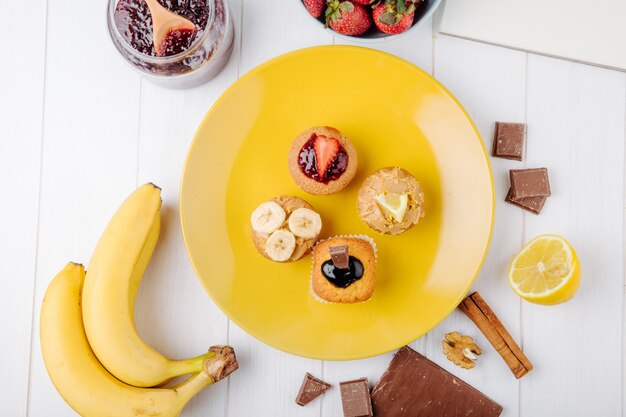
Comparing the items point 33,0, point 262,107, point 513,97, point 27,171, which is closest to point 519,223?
point 513,97

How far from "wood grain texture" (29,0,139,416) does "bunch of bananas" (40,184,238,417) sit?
8.6 inches

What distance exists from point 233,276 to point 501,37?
1428mm

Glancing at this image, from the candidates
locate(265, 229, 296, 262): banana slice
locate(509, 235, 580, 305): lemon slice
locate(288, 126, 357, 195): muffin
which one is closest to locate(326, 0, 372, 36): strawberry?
locate(288, 126, 357, 195): muffin

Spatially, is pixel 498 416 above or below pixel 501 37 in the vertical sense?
below

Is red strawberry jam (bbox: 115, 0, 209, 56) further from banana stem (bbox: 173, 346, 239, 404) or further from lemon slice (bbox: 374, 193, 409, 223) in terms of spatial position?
banana stem (bbox: 173, 346, 239, 404)

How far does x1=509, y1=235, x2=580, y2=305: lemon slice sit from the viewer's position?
186 centimetres

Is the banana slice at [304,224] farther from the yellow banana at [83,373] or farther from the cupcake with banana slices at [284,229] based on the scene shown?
the yellow banana at [83,373]

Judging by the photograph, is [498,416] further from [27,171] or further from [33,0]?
[33,0]

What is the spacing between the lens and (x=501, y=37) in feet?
6.69

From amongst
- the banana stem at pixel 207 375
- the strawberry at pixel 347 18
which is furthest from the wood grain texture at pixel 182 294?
the strawberry at pixel 347 18

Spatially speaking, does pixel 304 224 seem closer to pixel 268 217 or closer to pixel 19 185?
pixel 268 217

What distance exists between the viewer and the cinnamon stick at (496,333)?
2.01 m

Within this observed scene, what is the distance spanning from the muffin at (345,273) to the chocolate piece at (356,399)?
38 centimetres

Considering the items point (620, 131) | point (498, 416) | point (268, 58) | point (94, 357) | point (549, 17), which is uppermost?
point (549, 17)
